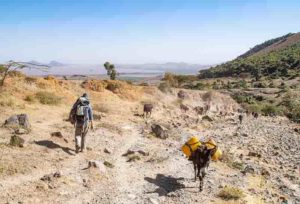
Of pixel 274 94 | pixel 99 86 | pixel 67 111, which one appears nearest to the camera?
pixel 67 111

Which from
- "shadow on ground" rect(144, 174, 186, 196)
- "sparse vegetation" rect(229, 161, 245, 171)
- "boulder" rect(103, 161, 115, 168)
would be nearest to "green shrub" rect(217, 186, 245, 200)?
"shadow on ground" rect(144, 174, 186, 196)

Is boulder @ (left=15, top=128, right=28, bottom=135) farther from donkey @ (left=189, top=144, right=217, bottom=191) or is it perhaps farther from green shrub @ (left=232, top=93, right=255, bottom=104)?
green shrub @ (left=232, top=93, right=255, bottom=104)

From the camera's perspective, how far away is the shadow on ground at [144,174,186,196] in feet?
47.1

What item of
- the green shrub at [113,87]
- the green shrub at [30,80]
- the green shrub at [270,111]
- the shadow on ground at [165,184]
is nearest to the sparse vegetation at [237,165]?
the shadow on ground at [165,184]

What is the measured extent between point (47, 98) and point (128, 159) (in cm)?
1314

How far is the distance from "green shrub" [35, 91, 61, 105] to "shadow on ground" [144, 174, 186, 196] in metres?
14.8

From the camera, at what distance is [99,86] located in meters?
37.3

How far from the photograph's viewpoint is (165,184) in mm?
15078

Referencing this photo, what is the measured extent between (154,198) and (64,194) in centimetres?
274

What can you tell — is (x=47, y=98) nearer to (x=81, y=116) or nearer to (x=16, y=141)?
(x=16, y=141)

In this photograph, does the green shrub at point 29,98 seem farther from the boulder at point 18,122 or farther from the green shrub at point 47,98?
the boulder at point 18,122

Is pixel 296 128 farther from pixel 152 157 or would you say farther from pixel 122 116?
pixel 152 157

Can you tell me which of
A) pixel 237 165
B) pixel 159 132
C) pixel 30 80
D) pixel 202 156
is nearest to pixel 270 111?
pixel 159 132

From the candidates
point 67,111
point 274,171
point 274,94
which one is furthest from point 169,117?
point 274,94
